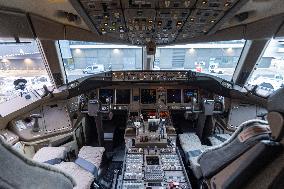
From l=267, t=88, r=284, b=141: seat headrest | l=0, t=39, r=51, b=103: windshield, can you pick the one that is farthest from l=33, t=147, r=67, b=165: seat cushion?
l=267, t=88, r=284, b=141: seat headrest

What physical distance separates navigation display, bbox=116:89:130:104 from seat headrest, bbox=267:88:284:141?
4643 mm

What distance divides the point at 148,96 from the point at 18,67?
275 cm

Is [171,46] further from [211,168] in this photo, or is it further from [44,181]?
[44,181]

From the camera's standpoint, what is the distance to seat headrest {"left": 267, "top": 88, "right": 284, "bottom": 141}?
2.69 feet

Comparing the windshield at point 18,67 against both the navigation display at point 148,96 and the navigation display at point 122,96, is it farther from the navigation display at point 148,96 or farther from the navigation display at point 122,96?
the navigation display at point 148,96

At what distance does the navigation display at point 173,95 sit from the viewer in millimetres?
5469

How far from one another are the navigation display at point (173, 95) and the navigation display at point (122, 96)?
0.96 meters

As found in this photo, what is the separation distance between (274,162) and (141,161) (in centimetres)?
283

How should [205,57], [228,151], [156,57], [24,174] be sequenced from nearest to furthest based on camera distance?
[24,174] → [228,151] → [205,57] → [156,57]

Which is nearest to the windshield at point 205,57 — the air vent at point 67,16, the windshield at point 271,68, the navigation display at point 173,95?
the windshield at point 271,68

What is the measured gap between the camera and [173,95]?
216 inches

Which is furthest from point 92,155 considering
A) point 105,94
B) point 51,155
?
point 105,94

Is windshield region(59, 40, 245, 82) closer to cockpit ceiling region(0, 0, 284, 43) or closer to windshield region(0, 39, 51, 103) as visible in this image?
windshield region(0, 39, 51, 103)

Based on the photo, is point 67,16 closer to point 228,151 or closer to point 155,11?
point 155,11
